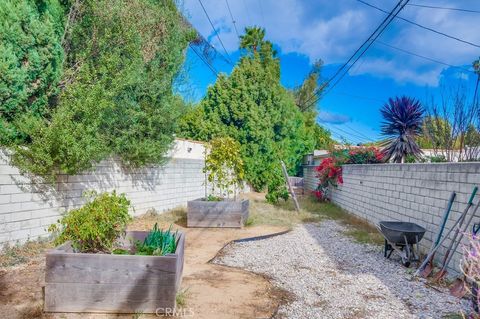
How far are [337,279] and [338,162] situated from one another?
25.5 feet

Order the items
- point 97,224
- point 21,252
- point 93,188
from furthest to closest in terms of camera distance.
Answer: point 93,188, point 21,252, point 97,224

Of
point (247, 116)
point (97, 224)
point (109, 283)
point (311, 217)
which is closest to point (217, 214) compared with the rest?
point (311, 217)

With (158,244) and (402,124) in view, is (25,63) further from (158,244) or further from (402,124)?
(402,124)

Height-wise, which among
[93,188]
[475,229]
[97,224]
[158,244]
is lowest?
[158,244]

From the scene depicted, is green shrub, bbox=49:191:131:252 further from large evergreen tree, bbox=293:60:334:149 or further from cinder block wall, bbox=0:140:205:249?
large evergreen tree, bbox=293:60:334:149

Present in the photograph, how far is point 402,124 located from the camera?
24.9 ft

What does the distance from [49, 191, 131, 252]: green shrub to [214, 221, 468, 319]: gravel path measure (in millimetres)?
1820

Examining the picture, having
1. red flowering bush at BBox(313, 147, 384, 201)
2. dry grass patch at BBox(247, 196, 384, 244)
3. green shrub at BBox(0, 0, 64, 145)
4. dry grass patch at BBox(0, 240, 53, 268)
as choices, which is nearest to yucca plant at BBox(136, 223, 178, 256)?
dry grass patch at BBox(0, 240, 53, 268)

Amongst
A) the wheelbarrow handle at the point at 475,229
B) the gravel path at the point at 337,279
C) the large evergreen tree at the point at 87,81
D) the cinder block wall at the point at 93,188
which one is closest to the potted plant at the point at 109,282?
the cinder block wall at the point at 93,188

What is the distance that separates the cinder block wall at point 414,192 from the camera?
4438 mm

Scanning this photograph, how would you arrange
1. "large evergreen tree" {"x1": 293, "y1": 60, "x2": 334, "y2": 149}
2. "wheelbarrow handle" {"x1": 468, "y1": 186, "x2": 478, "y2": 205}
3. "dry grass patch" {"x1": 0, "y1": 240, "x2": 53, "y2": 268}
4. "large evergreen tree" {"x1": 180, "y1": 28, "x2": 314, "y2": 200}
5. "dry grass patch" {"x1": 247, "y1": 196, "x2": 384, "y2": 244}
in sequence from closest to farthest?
"wheelbarrow handle" {"x1": 468, "y1": 186, "x2": 478, "y2": 205} < "dry grass patch" {"x1": 0, "y1": 240, "x2": 53, "y2": 268} < "dry grass patch" {"x1": 247, "y1": 196, "x2": 384, "y2": 244} < "large evergreen tree" {"x1": 180, "y1": 28, "x2": 314, "y2": 200} < "large evergreen tree" {"x1": 293, "y1": 60, "x2": 334, "y2": 149}

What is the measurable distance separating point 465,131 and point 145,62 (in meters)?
7.58

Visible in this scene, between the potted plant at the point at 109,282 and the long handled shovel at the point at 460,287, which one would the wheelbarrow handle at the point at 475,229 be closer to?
the long handled shovel at the point at 460,287

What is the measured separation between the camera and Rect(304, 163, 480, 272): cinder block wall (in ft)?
14.6
